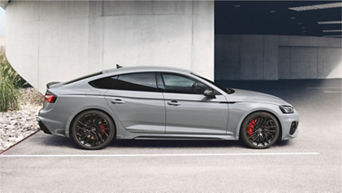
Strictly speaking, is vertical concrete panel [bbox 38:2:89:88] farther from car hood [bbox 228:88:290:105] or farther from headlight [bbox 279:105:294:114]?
headlight [bbox 279:105:294:114]

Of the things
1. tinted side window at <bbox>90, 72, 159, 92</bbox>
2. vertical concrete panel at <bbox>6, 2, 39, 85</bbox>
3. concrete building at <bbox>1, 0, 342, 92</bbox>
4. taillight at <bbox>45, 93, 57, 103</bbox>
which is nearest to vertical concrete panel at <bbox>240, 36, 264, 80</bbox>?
concrete building at <bbox>1, 0, 342, 92</bbox>

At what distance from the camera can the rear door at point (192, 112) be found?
7.23 m

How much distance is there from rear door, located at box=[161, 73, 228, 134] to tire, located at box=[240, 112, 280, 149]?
14.7 inches

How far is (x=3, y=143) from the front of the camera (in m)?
8.05

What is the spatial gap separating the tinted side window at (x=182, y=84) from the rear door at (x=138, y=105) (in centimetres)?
21

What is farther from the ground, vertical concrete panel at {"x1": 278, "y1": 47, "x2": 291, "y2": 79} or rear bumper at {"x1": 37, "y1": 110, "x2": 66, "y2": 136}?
vertical concrete panel at {"x1": 278, "y1": 47, "x2": 291, "y2": 79}

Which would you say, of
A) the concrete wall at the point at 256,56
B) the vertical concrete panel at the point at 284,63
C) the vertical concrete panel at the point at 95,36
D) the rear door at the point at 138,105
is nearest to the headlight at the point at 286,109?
the rear door at the point at 138,105

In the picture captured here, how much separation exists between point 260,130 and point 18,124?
580 centimetres

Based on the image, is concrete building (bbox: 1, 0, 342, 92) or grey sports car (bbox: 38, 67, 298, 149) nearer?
grey sports car (bbox: 38, 67, 298, 149)

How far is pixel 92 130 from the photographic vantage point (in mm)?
7223

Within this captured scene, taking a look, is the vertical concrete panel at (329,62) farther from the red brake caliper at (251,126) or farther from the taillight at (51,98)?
the taillight at (51,98)

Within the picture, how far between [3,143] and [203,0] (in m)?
6.50

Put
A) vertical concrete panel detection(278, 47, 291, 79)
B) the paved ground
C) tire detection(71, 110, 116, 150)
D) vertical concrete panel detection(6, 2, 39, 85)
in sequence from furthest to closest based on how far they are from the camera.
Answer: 1. vertical concrete panel detection(278, 47, 291, 79)
2. vertical concrete panel detection(6, 2, 39, 85)
3. tire detection(71, 110, 116, 150)
4. the paved ground

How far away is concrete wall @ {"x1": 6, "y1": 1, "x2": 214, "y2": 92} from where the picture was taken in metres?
11.7
